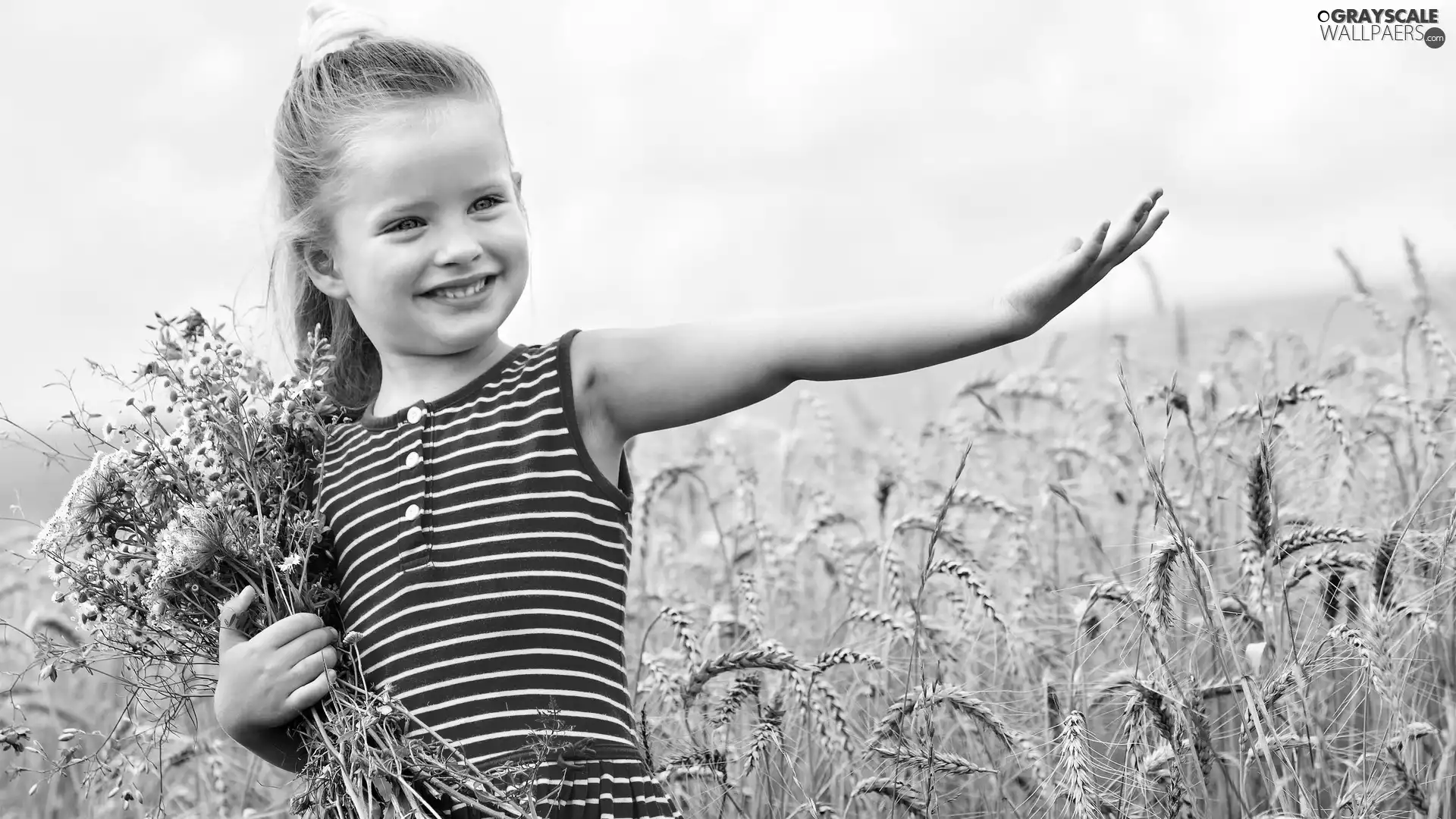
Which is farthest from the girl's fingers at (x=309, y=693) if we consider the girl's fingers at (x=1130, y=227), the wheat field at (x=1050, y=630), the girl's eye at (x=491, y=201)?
the girl's fingers at (x=1130, y=227)

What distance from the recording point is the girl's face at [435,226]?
235 cm

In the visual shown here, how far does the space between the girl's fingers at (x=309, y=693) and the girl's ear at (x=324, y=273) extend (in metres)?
0.80

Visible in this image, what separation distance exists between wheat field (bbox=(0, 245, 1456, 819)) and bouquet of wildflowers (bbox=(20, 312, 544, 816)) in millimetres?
152

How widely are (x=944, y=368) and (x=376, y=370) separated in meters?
10.6

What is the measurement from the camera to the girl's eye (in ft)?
7.88

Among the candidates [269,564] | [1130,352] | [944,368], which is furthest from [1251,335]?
[944,368]

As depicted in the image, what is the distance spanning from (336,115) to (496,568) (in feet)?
3.11

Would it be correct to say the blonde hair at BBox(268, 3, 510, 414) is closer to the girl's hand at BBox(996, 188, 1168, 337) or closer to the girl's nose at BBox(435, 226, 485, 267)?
the girl's nose at BBox(435, 226, 485, 267)

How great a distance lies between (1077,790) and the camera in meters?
2.08

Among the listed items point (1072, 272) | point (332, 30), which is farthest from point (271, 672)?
point (1072, 272)

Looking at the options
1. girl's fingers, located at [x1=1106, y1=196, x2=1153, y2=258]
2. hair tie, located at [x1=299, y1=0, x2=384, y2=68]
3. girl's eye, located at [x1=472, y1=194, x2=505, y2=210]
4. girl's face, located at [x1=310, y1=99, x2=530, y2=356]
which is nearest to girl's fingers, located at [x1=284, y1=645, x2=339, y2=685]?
girl's face, located at [x1=310, y1=99, x2=530, y2=356]

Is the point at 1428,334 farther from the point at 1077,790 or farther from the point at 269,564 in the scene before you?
the point at 269,564

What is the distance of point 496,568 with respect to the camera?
2260 millimetres

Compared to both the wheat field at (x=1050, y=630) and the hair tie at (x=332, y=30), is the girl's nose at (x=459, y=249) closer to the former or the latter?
the hair tie at (x=332, y=30)
